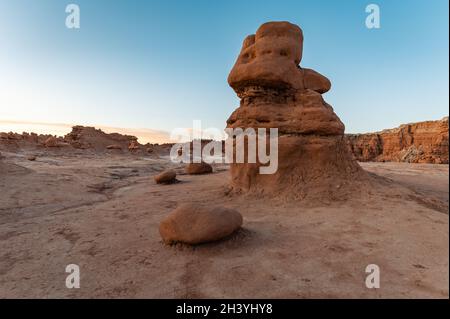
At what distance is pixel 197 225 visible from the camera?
151 inches

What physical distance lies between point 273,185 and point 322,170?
49.8 inches

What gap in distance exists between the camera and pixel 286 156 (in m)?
6.68

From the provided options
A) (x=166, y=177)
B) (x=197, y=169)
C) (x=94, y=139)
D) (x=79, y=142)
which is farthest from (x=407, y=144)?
(x=79, y=142)

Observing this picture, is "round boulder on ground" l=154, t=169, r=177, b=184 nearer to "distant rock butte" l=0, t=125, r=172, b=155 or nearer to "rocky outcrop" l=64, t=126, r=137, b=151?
"distant rock butte" l=0, t=125, r=172, b=155

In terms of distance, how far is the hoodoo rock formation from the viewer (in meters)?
6.59

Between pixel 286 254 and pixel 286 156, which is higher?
pixel 286 156

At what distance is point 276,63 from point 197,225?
17.1ft

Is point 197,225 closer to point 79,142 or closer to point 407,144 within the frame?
point 79,142

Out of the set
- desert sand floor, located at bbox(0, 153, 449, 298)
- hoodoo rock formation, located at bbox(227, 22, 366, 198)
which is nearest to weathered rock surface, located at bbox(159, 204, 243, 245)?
desert sand floor, located at bbox(0, 153, 449, 298)

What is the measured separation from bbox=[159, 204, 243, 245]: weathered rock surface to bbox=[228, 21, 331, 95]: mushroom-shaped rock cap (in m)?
4.52
